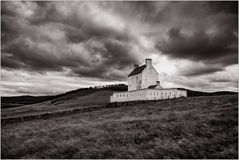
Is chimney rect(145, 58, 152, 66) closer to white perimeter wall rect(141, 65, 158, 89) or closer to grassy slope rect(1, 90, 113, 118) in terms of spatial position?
white perimeter wall rect(141, 65, 158, 89)

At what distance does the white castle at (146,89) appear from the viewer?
140ft

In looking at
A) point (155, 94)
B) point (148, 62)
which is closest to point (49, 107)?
point (148, 62)

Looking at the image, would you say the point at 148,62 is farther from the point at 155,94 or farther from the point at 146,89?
the point at 155,94

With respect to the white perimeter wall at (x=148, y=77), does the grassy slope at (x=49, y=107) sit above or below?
below

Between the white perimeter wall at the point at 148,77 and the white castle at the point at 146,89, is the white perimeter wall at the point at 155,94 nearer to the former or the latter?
the white castle at the point at 146,89

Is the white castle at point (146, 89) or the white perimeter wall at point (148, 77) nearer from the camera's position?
the white castle at point (146, 89)

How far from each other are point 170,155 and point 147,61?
42.9m

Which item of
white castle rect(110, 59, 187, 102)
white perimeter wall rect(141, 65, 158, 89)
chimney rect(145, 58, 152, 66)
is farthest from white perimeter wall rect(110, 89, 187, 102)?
chimney rect(145, 58, 152, 66)

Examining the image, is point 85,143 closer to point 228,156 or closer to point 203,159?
point 203,159

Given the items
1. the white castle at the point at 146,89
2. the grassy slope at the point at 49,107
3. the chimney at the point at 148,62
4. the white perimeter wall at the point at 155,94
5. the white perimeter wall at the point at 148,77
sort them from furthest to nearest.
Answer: the chimney at the point at 148,62 < the white perimeter wall at the point at 148,77 < the grassy slope at the point at 49,107 < the white castle at the point at 146,89 < the white perimeter wall at the point at 155,94

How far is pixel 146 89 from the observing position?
4212 centimetres

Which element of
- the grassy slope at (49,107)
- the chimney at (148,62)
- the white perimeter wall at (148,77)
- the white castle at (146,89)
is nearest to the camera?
the white castle at (146,89)

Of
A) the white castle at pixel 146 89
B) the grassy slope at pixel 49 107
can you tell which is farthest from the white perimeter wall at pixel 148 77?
the grassy slope at pixel 49 107

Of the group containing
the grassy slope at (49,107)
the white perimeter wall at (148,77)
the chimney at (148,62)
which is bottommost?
the grassy slope at (49,107)
